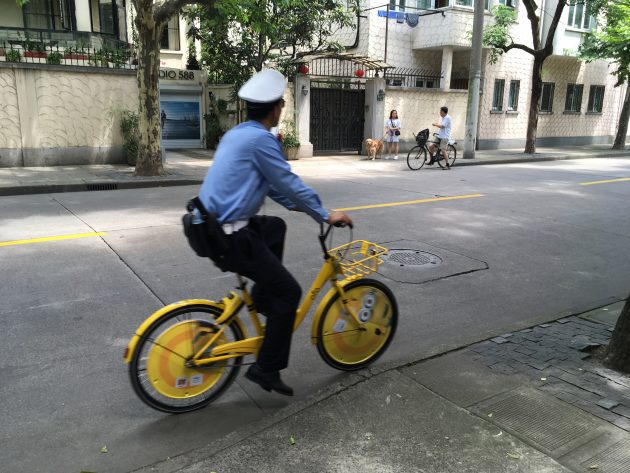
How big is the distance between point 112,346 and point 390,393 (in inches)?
86.2

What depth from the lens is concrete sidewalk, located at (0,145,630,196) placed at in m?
11.6

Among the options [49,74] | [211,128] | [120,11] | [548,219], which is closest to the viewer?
[548,219]

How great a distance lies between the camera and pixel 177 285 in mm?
5551

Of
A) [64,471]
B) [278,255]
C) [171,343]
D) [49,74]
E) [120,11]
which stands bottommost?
[64,471]

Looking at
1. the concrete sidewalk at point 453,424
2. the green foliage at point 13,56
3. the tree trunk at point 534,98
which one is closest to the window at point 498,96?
the tree trunk at point 534,98

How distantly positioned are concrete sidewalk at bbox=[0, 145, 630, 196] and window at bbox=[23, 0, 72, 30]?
7.30 meters

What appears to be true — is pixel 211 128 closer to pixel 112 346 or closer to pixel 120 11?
pixel 120 11

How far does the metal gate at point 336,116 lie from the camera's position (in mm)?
20203

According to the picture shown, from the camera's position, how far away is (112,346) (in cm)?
423

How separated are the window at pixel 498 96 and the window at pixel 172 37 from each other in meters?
14.2

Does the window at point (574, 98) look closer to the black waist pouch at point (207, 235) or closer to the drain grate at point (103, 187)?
the drain grate at point (103, 187)

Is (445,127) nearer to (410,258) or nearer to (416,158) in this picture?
(416,158)

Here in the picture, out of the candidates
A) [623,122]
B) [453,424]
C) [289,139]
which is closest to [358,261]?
[453,424]

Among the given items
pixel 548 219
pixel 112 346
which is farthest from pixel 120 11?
pixel 112 346
